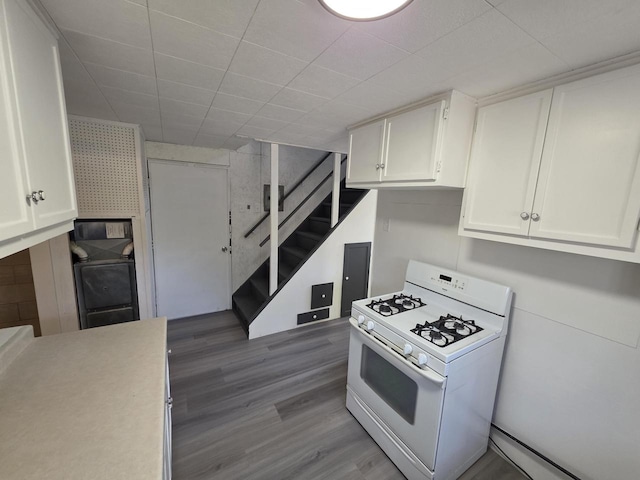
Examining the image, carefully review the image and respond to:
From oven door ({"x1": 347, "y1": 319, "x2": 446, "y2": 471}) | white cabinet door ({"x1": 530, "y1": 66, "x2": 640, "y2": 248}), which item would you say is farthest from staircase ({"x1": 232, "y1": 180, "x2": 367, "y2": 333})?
white cabinet door ({"x1": 530, "y1": 66, "x2": 640, "y2": 248})

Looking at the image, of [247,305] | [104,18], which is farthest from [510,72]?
[247,305]

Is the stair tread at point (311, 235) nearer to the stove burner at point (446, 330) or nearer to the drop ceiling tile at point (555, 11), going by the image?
the stove burner at point (446, 330)

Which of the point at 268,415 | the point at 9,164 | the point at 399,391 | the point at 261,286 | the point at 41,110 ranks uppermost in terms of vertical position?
the point at 41,110

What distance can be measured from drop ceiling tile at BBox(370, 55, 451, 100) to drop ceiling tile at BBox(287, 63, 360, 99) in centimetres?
16

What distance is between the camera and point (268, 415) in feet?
6.51

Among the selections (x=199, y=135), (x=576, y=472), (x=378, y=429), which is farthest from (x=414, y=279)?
(x=199, y=135)

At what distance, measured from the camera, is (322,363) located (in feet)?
8.64

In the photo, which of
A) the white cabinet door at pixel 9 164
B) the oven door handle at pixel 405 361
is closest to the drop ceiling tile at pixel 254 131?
the white cabinet door at pixel 9 164

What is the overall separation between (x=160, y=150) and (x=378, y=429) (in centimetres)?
360

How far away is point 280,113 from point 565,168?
1730 millimetres

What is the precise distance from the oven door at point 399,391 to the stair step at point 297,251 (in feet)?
6.02

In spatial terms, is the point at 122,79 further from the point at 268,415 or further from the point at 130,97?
the point at 268,415

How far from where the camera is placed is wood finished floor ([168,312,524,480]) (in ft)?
5.24

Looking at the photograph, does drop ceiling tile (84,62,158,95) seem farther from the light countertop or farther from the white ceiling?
the light countertop
